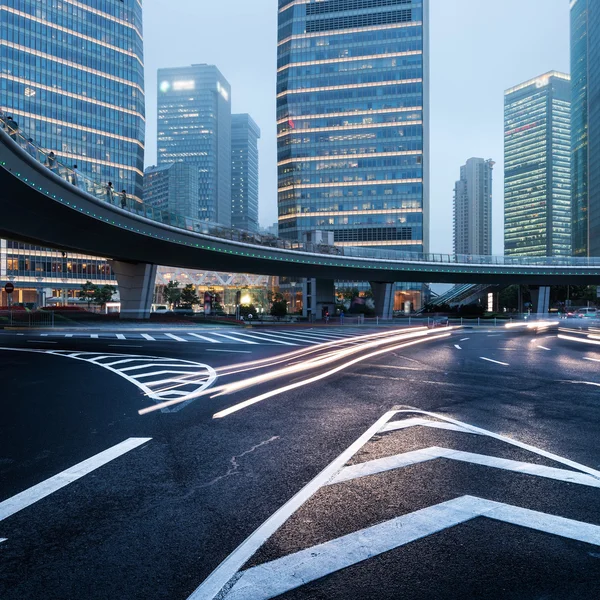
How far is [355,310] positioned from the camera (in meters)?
83.9

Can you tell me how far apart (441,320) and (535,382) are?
1549 inches

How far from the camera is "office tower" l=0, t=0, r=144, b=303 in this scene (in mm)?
101356

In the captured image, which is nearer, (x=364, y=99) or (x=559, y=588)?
(x=559, y=588)

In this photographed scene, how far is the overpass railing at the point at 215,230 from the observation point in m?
21.8

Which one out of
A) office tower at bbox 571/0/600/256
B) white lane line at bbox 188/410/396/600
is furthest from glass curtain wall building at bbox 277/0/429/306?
white lane line at bbox 188/410/396/600

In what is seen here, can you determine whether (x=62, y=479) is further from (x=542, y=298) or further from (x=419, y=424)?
(x=542, y=298)

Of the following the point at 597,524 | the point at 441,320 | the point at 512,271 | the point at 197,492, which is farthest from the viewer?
the point at 512,271

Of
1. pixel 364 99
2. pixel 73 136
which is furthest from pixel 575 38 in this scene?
pixel 73 136

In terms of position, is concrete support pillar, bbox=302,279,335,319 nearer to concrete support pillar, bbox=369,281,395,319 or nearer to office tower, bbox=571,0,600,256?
concrete support pillar, bbox=369,281,395,319

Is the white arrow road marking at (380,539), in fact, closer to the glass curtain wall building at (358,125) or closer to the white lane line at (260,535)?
the white lane line at (260,535)

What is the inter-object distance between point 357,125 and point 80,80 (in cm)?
7258

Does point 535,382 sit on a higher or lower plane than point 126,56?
lower

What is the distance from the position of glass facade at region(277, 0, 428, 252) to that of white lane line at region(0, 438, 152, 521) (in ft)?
363

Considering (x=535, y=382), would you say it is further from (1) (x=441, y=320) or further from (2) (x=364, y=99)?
(2) (x=364, y=99)
